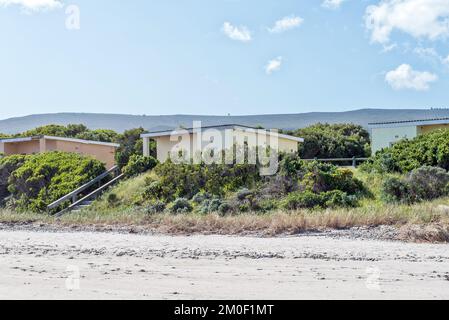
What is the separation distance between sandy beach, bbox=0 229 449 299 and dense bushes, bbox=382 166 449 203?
7248 millimetres

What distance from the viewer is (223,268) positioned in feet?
37.0

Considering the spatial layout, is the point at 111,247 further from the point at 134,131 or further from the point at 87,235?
the point at 134,131

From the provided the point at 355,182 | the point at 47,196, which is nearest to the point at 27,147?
the point at 47,196

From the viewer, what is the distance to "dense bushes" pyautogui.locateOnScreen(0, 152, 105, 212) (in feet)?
110

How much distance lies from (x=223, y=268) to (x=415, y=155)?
59.6 feet

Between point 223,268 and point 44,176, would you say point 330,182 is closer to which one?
point 223,268

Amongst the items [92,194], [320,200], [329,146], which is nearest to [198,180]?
[92,194]

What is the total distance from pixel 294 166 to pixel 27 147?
24.4 meters

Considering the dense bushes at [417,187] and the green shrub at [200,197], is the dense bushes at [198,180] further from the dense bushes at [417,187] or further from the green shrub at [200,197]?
the dense bushes at [417,187]

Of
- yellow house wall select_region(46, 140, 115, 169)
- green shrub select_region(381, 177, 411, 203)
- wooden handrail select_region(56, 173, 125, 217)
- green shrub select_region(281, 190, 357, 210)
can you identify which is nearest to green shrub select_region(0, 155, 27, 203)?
yellow house wall select_region(46, 140, 115, 169)

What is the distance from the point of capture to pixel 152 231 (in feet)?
62.1

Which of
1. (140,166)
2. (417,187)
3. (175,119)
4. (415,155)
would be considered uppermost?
(175,119)

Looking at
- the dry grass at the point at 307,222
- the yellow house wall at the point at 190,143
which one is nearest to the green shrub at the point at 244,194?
the dry grass at the point at 307,222

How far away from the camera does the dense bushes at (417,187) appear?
2267 centimetres
